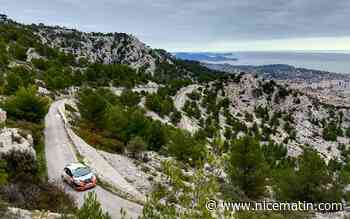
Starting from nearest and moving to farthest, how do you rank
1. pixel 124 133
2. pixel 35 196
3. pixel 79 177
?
pixel 35 196 → pixel 79 177 → pixel 124 133

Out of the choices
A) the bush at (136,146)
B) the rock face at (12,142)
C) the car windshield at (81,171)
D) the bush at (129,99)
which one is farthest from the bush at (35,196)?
the bush at (129,99)

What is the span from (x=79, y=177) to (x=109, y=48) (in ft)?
459

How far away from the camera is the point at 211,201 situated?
9914mm

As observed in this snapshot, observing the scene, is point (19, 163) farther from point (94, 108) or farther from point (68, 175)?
point (94, 108)

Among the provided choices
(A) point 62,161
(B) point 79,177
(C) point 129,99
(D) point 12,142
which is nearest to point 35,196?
(B) point 79,177

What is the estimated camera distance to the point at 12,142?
23.5 meters

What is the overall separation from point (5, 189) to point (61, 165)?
9455mm

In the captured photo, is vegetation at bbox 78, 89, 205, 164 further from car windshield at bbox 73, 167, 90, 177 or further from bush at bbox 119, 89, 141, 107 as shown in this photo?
bush at bbox 119, 89, 141, 107

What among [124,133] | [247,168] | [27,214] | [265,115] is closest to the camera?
[27,214]

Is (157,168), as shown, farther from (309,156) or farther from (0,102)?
(0,102)

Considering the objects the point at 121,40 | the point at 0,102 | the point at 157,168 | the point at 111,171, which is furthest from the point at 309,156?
the point at 121,40

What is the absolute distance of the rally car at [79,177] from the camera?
24594 millimetres

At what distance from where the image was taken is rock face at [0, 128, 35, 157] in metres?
22.9

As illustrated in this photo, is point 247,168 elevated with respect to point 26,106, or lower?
lower
